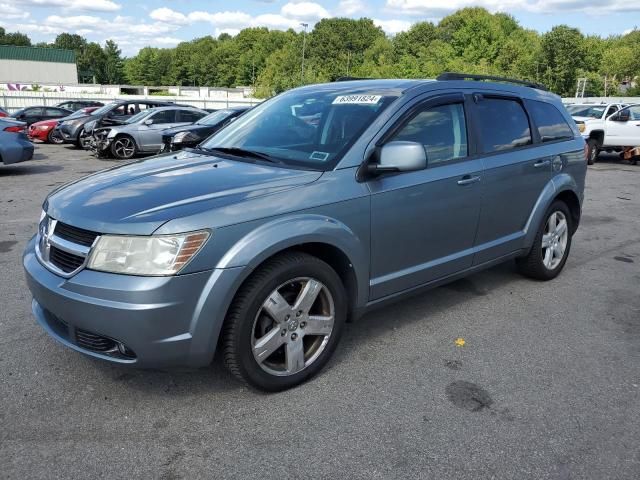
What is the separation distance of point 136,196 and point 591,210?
8218mm

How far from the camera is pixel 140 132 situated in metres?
15.6

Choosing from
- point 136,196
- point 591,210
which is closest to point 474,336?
point 136,196

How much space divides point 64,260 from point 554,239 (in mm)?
4178

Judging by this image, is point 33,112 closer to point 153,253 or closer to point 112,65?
point 153,253

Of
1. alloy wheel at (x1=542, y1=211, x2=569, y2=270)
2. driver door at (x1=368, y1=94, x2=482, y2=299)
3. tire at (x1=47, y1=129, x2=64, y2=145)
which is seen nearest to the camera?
driver door at (x1=368, y1=94, x2=482, y2=299)

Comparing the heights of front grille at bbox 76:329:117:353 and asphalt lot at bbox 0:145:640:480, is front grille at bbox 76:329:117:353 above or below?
above

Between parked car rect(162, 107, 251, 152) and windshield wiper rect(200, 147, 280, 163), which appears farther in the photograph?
parked car rect(162, 107, 251, 152)

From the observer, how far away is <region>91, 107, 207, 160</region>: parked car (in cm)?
1541

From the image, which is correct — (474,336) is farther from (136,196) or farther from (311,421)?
(136,196)

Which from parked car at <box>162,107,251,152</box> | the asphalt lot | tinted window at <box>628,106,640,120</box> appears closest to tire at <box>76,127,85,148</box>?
parked car at <box>162,107,251,152</box>

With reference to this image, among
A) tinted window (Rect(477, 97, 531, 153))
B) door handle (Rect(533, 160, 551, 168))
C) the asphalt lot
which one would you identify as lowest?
the asphalt lot

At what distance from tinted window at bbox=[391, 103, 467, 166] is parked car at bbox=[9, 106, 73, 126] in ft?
74.4

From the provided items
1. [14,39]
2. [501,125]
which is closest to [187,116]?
[501,125]

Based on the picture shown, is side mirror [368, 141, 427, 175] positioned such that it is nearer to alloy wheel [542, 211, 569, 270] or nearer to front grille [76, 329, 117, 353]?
front grille [76, 329, 117, 353]
